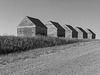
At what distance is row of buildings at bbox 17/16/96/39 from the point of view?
42.1 meters

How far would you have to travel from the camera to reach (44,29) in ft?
153

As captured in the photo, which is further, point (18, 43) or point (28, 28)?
point (28, 28)

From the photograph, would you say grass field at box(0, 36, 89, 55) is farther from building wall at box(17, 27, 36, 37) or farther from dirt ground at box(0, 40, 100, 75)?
building wall at box(17, 27, 36, 37)

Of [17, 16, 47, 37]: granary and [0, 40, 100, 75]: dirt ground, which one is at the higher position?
[17, 16, 47, 37]: granary

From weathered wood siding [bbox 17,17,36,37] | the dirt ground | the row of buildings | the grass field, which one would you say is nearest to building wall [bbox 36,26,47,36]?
the row of buildings

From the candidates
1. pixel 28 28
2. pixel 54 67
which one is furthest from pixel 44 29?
pixel 54 67

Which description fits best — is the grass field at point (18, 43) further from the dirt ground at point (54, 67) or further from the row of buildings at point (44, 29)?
the dirt ground at point (54, 67)

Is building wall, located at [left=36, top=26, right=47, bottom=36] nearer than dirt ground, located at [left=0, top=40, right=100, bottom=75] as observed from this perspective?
No

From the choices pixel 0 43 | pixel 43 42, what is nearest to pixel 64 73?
pixel 0 43

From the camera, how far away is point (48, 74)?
679 cm

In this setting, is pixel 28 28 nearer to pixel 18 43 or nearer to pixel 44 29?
pixel 44 29

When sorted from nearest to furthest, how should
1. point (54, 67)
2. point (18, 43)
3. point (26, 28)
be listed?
1. point (54, 67)
2. point (18, 43)
3. point (26, 28)

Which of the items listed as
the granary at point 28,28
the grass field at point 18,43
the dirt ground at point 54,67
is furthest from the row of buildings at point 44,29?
the dirt ground at point 54,67

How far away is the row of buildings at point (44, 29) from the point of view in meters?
42.1
